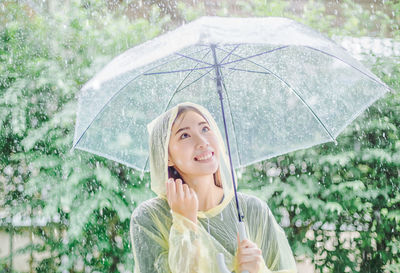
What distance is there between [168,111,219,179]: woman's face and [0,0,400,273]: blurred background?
1.65 meters

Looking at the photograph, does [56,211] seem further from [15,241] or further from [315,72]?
[315,72]

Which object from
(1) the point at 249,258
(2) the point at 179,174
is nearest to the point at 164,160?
(2) the point at 179,174

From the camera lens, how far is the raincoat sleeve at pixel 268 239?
224 cm

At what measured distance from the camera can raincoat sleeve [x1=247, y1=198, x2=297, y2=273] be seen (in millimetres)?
2242

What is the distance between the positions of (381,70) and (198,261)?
295 cm

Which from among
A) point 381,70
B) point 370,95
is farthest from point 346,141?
point 370,95

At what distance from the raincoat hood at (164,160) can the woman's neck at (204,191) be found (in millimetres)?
36

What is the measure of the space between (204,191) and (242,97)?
0.57m

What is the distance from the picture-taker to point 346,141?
13.5ft

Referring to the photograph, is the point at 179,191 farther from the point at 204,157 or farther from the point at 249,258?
the point at 249,258

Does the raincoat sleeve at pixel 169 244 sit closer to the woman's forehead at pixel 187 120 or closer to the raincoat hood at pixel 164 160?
the raincoat hood at pixel 164 160

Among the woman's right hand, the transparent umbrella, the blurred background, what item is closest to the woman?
the woman's right hand

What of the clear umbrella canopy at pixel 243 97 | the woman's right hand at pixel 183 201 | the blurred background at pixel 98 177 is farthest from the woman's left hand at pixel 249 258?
the blurred background at pixel 98 177

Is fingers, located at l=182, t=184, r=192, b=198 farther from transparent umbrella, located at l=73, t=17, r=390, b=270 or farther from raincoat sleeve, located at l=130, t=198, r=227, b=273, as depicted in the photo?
transparent umbrella, located at l=73, t=17, r=390, b=270
